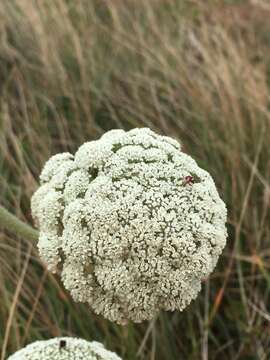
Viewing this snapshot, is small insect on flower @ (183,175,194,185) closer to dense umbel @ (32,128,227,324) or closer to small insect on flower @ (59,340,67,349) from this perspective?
dense umbel @ (32,128,227,324)

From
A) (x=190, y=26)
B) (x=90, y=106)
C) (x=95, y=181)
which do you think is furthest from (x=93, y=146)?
(x=190, y=26)

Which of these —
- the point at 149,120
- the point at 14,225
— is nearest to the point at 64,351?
the point at 14,225

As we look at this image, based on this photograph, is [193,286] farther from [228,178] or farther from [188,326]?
[228,178]

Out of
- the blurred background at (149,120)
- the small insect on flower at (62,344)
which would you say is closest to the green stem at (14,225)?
the small insect on flower at (62,344)

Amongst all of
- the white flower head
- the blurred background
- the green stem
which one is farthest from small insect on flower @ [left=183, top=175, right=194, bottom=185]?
the blurred background

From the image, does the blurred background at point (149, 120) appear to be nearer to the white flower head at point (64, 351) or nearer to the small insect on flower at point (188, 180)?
the white flower head at point (64, 351)

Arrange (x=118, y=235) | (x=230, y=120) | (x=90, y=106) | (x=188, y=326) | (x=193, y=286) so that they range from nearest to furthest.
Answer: (x=118, y=235) < (x=193, y=286) < (x=188, y=326) < (x=230, y=120) < (x=90, y=106)
